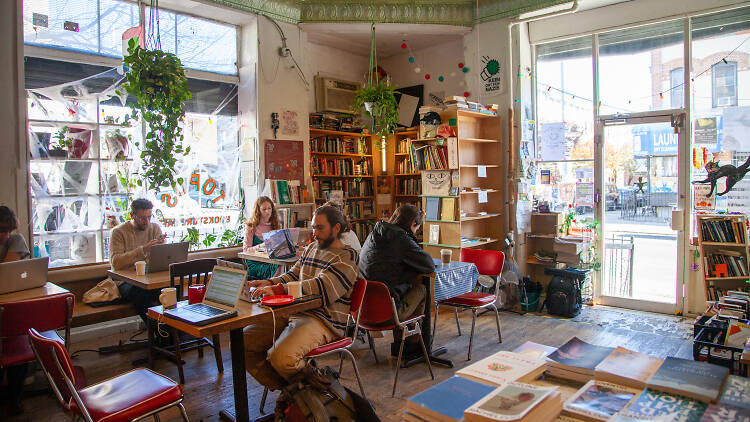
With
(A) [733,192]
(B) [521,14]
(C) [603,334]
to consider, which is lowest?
(C) [603,334]

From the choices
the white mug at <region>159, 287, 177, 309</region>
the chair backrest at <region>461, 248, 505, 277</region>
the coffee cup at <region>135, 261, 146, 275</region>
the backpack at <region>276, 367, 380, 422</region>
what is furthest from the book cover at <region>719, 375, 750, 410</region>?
the coffee cup at <region>135, 261, 146, 275</region>

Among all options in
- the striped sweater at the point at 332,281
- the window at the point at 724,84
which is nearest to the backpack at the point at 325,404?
the striped sweater at the point at 332,281

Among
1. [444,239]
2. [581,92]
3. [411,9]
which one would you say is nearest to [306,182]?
[444,239]

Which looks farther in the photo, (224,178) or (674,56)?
(224,178)

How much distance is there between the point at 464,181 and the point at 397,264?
102 inches

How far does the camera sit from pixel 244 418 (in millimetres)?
2832

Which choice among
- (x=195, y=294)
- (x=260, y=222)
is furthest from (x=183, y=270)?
(x=260, y=222)

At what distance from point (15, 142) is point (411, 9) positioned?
482 cm

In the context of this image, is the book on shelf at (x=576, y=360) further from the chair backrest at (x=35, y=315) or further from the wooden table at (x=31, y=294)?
the wooden table at (x=31, y=294)

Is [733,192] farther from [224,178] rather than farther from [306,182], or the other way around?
[224,178]

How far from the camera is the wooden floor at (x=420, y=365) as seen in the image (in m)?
3.53

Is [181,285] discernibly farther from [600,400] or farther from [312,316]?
[600,400]

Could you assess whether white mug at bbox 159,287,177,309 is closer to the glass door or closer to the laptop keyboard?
the laptop keyboard

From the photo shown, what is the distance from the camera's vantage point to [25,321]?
3.11 metres
